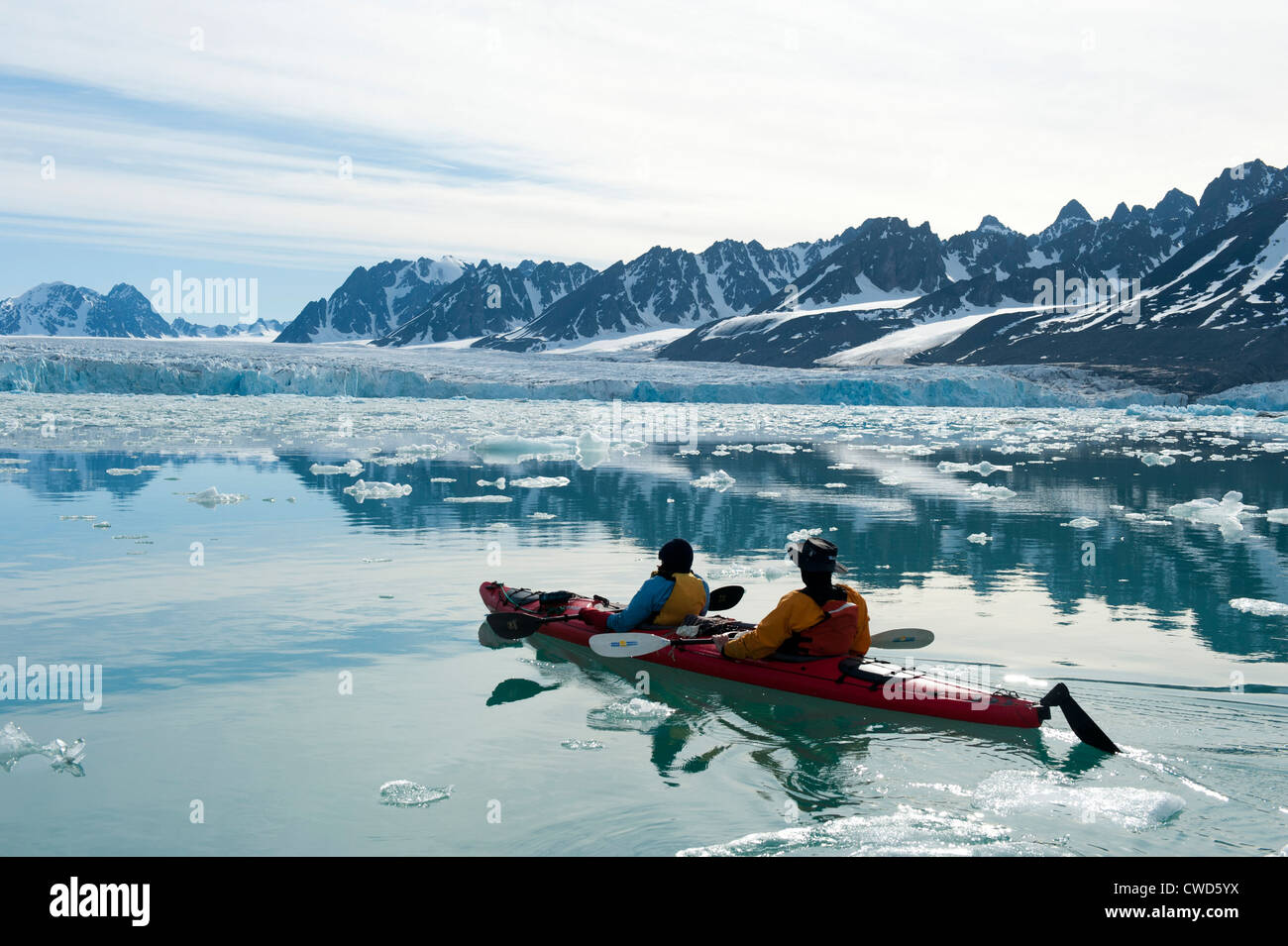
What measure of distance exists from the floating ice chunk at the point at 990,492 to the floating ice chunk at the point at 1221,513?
10.1ft

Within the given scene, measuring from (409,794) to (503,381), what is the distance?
65.8m

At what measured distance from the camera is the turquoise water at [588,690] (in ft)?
19.2

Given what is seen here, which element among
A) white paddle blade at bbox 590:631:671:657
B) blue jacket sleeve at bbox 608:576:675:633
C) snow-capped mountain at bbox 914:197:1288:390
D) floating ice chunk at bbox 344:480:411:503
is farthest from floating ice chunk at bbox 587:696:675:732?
snow-capped mountain at bbox 914:197:1288:390

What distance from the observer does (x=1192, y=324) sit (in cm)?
13050

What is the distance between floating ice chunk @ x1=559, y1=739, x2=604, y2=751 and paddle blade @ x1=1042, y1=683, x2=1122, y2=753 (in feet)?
10.4

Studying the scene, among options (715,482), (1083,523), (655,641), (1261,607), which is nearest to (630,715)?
(655,641)

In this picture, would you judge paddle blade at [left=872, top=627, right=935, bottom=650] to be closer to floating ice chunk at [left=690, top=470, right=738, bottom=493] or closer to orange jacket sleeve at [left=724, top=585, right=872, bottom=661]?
orange jacket sleeve at [left=724, top=585, right=872, bottom=661]

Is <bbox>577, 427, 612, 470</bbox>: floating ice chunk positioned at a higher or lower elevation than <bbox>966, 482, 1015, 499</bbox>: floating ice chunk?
higher

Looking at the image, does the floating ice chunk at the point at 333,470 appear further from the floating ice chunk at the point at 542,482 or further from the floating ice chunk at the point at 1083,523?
A: the floating ice chunk at the point at 1083,523

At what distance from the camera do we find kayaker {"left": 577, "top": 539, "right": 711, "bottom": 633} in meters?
9.06

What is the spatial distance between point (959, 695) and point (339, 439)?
29.0 metres

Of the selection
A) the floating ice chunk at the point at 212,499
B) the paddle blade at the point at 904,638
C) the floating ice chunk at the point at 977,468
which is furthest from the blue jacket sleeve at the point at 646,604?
the floating ice chunk at the point at 977,468
